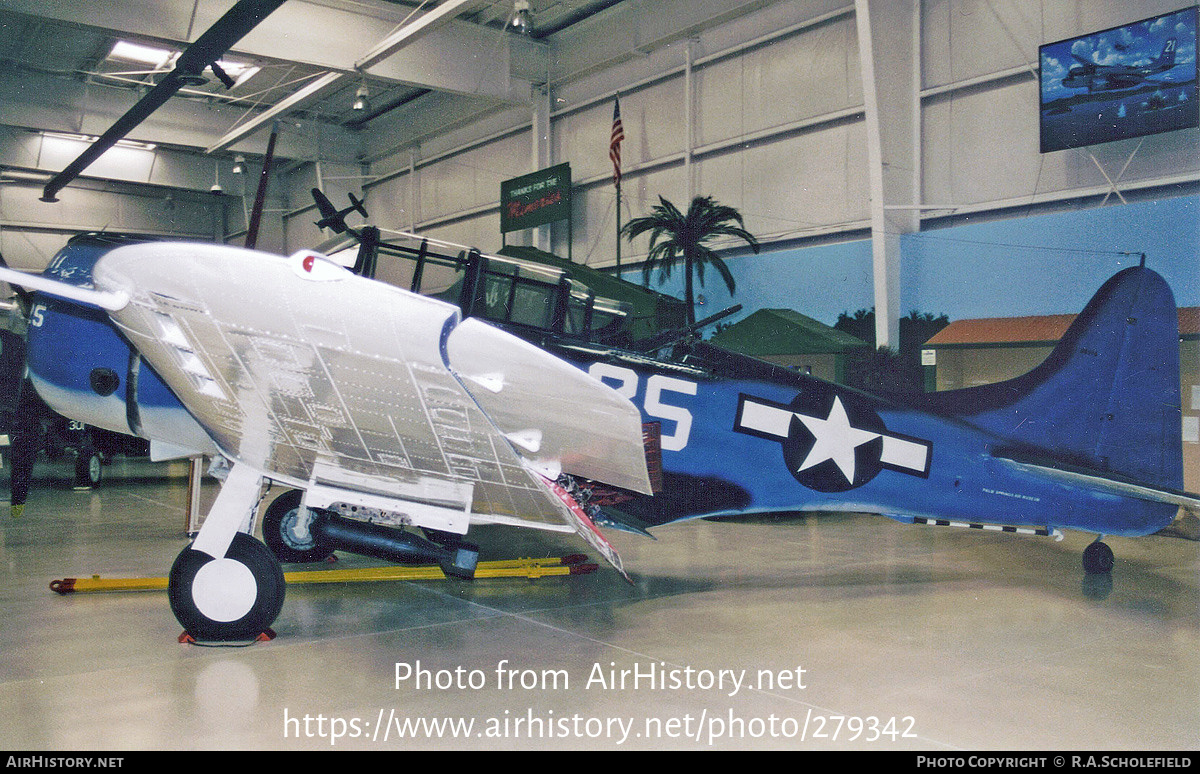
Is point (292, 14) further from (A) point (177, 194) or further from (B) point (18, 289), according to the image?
(A) point (177, 194)

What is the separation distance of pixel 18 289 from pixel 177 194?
22.1 metres

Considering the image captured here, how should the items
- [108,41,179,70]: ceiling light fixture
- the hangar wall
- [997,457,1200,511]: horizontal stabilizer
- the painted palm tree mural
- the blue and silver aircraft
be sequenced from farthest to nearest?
[108,41,179,70]: ceiling light fixture, the painted palm tree mural, the hangar wall, [997,457,1200,511]: horizontal stabilizer, the blue and silver aircraft

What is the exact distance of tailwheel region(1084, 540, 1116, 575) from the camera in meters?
6.02

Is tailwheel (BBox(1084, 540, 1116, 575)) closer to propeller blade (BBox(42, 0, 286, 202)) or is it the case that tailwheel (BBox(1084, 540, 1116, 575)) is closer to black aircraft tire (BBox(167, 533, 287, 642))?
black aircraft tire (BBox(167, 533, 287, 642))

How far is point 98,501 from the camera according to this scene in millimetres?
10375

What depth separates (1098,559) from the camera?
6.04m

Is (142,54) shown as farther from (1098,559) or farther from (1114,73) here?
(1098,559)

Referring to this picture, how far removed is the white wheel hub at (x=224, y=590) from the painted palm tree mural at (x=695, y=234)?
9.59 m

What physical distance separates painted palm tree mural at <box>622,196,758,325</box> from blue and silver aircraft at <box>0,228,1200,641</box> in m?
7.42

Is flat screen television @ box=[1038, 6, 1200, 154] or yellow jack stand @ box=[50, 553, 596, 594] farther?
flat screen television @ box=[1038, 6, 1200, 154]

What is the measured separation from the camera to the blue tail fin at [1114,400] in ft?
18.5

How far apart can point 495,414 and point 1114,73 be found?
8.52 meters

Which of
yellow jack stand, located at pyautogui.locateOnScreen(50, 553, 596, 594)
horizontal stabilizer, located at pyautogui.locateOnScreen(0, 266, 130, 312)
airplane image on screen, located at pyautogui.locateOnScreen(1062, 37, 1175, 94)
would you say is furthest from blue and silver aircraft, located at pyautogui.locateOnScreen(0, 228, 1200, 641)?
airplane image on screen, located at pyautogui.locateOnScreen(1062, 37, 1175, 94)

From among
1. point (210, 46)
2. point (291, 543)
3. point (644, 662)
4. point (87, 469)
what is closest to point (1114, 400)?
point (644, 662)
